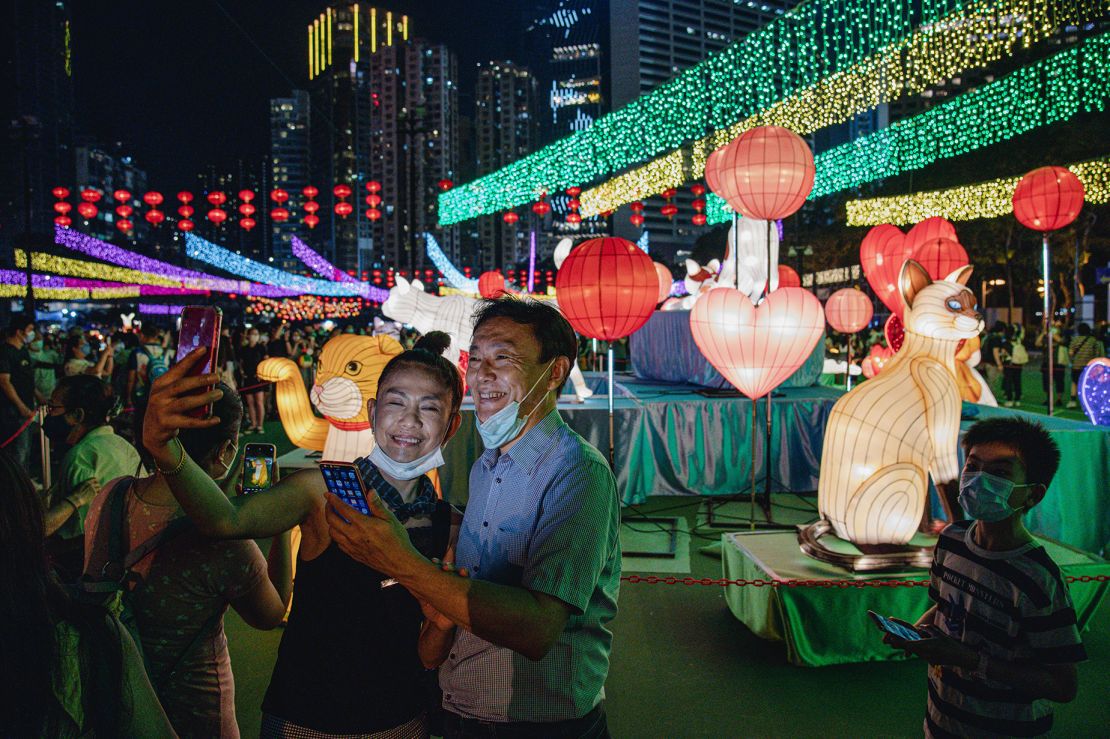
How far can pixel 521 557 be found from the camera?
1.33 m

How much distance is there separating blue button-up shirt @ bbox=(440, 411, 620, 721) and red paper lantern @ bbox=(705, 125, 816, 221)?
4.24m

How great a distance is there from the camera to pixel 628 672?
362 cm

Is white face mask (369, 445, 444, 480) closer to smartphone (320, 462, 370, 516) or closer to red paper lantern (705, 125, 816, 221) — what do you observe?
smartphone (320, 462, 370, 516)

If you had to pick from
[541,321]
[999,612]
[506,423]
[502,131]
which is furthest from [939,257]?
[502,131]

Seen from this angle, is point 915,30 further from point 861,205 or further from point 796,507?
point 861,205

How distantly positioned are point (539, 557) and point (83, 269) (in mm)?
24348

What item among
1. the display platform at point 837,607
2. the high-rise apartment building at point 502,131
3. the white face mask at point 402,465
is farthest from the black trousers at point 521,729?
the high-rise apartment building at point 502,131

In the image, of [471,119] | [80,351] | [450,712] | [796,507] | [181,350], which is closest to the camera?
[181,350]

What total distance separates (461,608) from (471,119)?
78.1 m

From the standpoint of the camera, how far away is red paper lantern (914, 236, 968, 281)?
6.32 m

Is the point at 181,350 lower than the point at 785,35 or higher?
lower

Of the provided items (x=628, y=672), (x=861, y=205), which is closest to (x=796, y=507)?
(x=628, y=672)

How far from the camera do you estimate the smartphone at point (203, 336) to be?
4.06 ft

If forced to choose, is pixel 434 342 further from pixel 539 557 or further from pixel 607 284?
pixel 539 557
